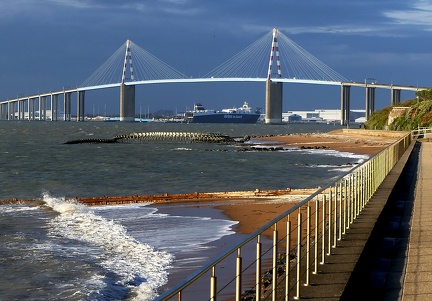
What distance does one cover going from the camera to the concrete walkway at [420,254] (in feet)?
15.5

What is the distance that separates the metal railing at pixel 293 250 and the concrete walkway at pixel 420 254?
0.54 meters

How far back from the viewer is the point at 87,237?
34.9 ft

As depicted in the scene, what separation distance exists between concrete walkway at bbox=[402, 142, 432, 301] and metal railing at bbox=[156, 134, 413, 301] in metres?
0.54

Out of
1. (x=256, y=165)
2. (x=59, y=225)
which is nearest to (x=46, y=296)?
(x=59, y=225)

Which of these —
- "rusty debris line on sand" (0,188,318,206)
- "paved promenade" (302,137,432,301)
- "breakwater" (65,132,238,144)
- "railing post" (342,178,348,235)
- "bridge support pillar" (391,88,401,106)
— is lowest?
"breakwater" (65,132,238,144)

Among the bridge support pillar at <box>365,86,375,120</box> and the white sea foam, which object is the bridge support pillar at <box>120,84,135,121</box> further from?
the white sea foam

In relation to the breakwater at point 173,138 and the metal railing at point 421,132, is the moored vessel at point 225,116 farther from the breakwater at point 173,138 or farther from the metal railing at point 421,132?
the metal railing at point 421,132

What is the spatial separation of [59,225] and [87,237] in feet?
5.40

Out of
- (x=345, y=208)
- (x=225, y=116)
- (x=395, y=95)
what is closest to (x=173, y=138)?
(x=395, y=95)

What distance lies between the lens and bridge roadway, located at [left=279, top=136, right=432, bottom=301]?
4637 mm

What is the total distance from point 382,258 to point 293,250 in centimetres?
132

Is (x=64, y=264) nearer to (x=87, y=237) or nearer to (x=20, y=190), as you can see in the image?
(x=87, y=237)

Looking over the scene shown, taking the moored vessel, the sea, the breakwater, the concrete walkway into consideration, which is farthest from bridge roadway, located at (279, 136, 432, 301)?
the moored vessel

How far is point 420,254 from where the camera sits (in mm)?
5941
